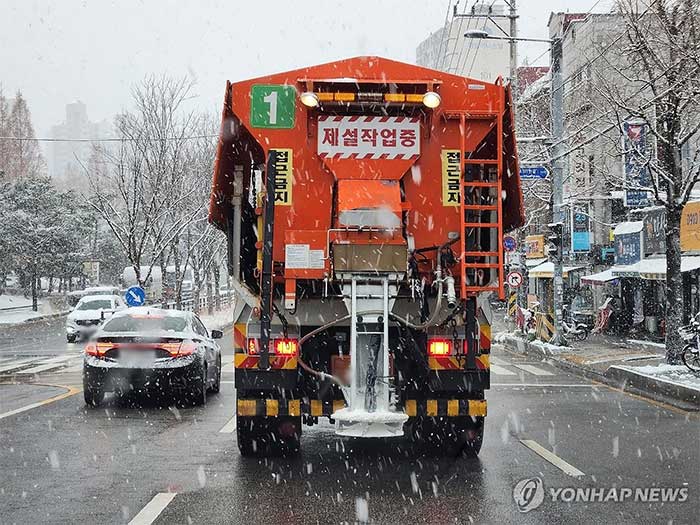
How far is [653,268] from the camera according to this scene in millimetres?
25312

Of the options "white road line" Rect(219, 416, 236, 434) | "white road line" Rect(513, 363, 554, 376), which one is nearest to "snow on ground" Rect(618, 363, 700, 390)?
"white road line" Rect(513, 363, 554, 376)

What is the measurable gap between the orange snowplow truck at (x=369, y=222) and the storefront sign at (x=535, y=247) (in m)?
35.3

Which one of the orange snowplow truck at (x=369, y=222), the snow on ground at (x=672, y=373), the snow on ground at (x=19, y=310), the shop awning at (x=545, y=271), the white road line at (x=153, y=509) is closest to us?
the white road line at (x=153, y=509)

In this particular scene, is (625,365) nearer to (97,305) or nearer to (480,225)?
(480,225)

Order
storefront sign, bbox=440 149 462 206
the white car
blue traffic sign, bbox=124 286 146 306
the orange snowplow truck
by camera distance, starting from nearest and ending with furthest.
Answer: the orange snowplow truck
storefront sign, bbox=440 149 462 206
blue traffic sign, bbox=124 286 146 306
the white car

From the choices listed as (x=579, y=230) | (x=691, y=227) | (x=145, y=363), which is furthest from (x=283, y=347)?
(x=579, y=230)

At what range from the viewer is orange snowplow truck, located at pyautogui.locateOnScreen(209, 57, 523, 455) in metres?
8.16

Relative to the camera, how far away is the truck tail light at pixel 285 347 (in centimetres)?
825

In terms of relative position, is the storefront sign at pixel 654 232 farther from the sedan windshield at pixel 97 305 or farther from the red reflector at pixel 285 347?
the red reflector at pixel 285 347

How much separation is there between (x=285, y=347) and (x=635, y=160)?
12.5m

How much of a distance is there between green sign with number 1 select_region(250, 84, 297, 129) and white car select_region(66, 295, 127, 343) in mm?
23180

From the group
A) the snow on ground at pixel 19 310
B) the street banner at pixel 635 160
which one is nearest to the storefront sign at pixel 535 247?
the street banner at pixel 635 160

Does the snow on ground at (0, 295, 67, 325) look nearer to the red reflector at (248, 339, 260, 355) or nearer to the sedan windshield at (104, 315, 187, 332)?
the sedan windshield at (104, 315, 187, 332)

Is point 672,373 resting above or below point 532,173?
below
